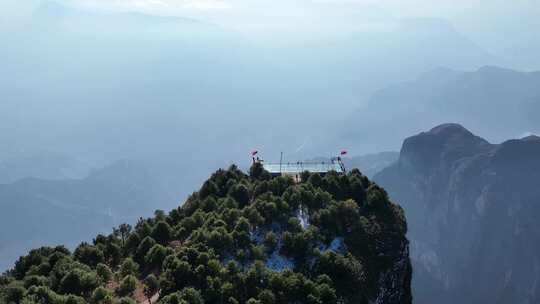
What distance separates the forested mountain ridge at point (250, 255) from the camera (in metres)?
61.6

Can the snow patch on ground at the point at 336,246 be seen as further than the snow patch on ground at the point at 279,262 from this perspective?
→ Yes

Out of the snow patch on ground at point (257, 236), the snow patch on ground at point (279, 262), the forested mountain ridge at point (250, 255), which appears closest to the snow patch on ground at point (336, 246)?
the forested mountain ridge at point (250, 255)

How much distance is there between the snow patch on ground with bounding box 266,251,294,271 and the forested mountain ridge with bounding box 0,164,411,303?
0.41ft

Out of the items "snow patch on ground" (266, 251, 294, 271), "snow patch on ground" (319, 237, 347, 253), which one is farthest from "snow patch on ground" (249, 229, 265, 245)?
"snow patch on ground" (319, 237, 347, 253)

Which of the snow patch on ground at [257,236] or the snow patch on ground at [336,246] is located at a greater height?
the snow patch on ground at [257,236]

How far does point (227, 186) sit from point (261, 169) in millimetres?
9527

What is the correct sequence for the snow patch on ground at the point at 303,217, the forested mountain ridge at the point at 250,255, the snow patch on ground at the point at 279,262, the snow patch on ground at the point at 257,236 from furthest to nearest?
1. the snow patch on ground at the point at 303,217
2. the snow patch on ground at the point at 257,236
3. the snow patch on ground at the point at 279,262
4. the forested mountain ridge at the point at 250,255

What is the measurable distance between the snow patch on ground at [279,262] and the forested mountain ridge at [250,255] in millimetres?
124

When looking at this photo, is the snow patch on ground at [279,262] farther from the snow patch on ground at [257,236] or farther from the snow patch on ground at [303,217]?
the snow patch on ground at [303,217]

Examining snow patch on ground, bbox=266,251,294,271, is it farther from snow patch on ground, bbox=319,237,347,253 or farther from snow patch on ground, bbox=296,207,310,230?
snow patch on ground, bbox=296,207,310,230

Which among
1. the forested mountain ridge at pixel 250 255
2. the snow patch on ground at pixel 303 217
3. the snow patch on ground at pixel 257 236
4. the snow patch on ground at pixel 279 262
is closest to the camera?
the forested mountain ridge at pixel 250 255

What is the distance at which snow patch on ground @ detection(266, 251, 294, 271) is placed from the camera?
7019cm

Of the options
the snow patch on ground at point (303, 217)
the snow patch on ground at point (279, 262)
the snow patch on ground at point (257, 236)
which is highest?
the snow patch on ground at point (303, 217)

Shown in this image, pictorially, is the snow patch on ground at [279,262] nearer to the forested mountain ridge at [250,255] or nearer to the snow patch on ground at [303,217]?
the forested mountain ridge at [250,255]
